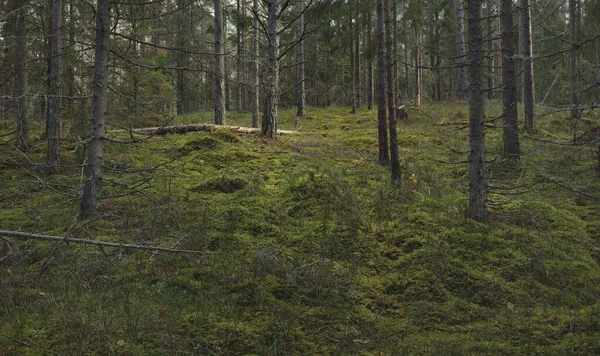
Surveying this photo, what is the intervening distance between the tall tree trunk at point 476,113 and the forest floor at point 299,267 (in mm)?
451

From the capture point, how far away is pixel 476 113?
24.5ft

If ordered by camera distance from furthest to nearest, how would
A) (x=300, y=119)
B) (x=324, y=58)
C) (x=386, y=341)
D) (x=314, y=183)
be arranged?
(x=324, y=58) → (x=300, y=119) → (x=314, y=183) → (x=386, y=341)

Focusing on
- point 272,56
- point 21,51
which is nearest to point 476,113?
point 272,56

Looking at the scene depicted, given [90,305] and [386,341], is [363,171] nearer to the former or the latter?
[386,341]

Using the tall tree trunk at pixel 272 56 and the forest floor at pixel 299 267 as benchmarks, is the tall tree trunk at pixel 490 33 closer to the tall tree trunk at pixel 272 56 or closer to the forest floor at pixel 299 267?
the forest floor at pixel 299 267

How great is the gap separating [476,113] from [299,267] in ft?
14.5

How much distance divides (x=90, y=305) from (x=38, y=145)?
11153 mm

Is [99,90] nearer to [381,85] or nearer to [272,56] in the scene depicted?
[272,56]

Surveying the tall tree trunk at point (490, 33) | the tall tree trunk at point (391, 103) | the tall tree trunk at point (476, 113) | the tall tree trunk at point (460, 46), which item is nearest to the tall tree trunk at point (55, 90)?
the tall tree trunk at point (391, 103)

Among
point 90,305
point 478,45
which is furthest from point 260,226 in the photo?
point 478,45

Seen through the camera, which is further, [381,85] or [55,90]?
[381,85]

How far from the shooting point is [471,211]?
25.1 ft

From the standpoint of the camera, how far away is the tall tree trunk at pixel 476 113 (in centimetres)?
732

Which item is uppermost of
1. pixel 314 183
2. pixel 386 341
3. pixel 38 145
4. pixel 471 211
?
pixel 38 145
